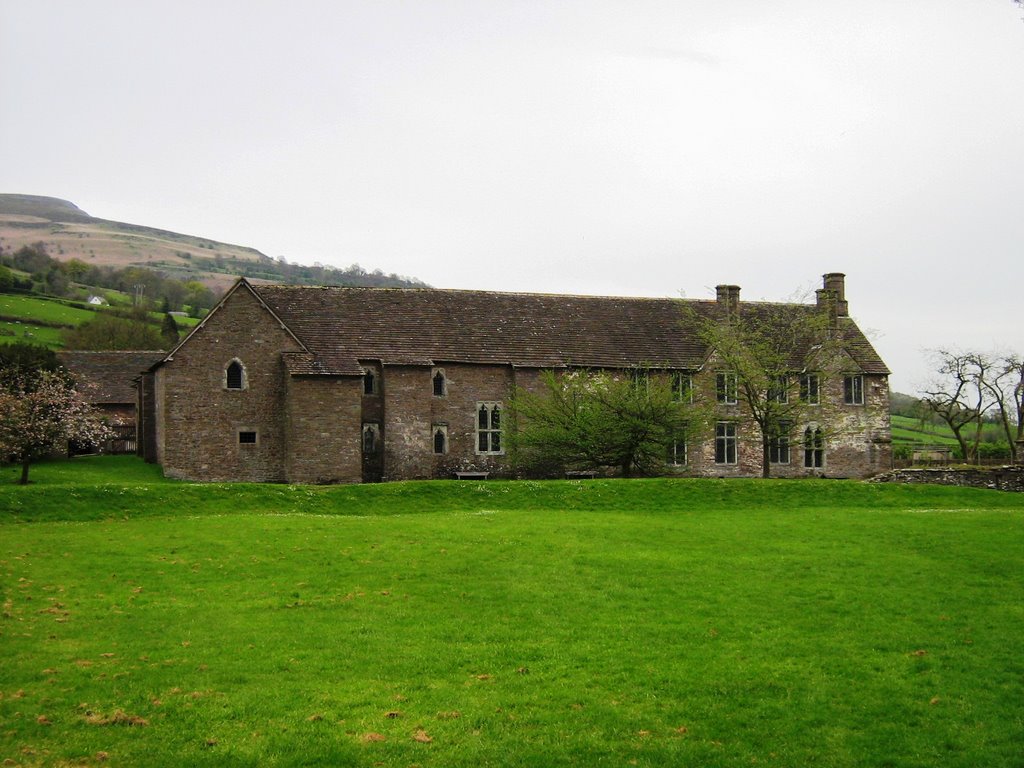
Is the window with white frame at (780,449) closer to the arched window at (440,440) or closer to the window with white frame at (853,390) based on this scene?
the window with white frame at (853,390)

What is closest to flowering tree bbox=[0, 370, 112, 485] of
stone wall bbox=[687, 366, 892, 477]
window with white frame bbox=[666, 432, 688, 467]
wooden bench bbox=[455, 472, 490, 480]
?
wooden bench bbox=[455, 472, 490, 480]

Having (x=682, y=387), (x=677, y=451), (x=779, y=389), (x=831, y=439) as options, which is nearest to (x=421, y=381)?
(x=682, y=387)

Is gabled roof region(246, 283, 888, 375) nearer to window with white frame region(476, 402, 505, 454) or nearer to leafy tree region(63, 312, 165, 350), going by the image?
window with white frame region(476, 402, 505, 454)

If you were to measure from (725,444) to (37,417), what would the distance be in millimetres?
33069

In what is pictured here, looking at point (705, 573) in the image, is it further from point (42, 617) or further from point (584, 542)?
point (42, 617)

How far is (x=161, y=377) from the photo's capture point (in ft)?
147

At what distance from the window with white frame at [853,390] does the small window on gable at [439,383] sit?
22.1m

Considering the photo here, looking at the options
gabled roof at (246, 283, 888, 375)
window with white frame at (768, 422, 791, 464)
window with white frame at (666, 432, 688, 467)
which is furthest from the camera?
window with white frame at (768, 422, 791, 464)

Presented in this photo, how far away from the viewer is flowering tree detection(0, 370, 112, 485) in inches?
1516

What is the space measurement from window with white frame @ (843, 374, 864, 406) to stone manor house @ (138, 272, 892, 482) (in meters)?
0.07

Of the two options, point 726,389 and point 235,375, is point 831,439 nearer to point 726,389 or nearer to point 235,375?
point 726,389

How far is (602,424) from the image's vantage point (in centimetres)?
4112

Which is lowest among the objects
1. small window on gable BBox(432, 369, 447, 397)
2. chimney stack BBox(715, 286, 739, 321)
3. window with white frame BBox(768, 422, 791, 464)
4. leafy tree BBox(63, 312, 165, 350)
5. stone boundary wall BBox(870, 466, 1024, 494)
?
stone boundary wall BBox(870, 466, 1024, 494)

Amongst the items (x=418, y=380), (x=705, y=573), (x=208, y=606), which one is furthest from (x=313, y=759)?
(x=418, y=380)
